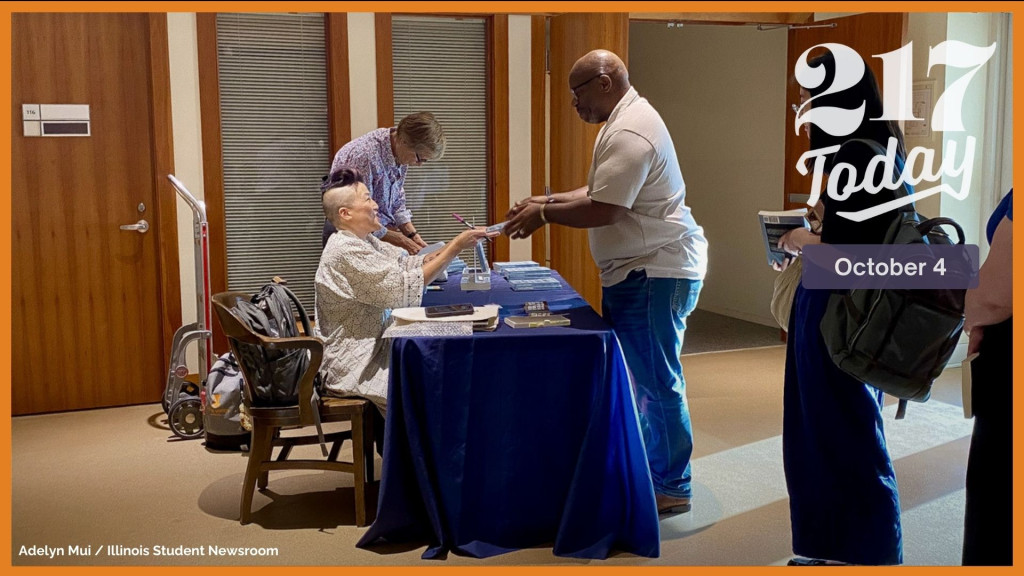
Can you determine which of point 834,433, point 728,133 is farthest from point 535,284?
point 728,133

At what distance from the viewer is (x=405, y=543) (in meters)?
3.06

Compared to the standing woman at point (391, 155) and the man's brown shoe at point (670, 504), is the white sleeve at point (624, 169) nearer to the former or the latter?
the man's brown shoe at point (670, 504)

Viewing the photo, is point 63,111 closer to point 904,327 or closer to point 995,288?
point 904,327

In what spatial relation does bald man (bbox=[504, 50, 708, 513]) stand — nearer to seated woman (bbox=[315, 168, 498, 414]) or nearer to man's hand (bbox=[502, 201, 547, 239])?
man's hand (bbox=[502, 201, 547, 239])

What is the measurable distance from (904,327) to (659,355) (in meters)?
1.03

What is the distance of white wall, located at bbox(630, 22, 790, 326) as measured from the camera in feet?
22.8

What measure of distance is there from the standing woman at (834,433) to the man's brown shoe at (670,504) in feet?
2.24

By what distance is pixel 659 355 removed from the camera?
3258 mm

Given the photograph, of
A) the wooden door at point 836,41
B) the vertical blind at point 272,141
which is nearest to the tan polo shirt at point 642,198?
the wooden door at point 836,41

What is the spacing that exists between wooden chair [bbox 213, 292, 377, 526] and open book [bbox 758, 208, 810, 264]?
55.0 inches

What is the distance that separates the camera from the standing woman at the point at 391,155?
170 inches

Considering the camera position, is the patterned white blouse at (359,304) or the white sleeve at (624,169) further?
the patterned white blouse at (359,304)

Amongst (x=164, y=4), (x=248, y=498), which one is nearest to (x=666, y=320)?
(x=248, y=498)

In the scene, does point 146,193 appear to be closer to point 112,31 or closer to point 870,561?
point 112,31
